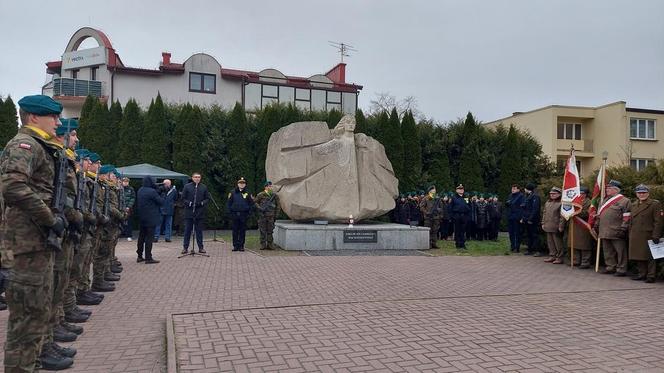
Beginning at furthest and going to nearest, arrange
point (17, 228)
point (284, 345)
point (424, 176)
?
point (424, 176) → point (284, 345) → point (17, 228)

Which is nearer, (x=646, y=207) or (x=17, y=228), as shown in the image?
(x=17, y=228)

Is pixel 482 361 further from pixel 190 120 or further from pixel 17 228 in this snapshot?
pixel 190 120

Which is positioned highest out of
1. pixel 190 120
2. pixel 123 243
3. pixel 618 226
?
pixel 190 120

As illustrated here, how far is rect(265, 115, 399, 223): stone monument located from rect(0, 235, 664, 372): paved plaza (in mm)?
3673

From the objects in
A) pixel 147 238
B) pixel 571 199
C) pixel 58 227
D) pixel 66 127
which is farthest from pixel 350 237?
pixel 58 227

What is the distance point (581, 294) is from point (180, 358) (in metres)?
6.28

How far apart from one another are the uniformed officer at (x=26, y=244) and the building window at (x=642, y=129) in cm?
3978

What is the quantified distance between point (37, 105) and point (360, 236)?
31.5ft

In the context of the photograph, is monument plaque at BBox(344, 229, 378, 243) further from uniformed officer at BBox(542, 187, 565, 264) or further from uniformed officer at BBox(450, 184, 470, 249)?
uniformed officer at BBox(542, 187, 565, 264)

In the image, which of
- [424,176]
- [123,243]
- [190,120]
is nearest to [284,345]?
[123,243]

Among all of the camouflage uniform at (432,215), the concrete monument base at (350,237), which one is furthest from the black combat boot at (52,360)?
the camouflage uniform at (432,215)

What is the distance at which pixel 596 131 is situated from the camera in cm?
3600

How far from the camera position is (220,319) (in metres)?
5.74

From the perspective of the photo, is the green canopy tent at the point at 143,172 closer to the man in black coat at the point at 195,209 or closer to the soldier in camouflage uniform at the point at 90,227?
the man in black coat at the point at 195,209
